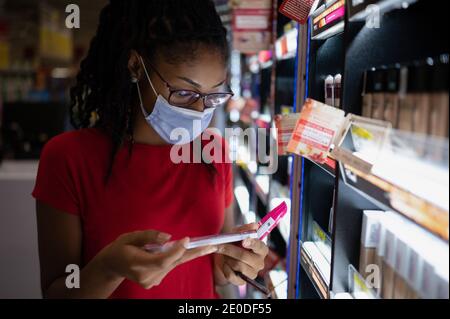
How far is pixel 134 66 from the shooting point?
1603mm

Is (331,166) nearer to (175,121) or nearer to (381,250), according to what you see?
(381,250)

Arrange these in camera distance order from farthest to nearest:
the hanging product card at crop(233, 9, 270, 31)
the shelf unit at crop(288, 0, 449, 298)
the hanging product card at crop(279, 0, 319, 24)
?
the hanging product card at crop(233, 9, 270, 31) → the hanging product card at crop(279, 0, 319, 24) → the shelf unit at crop(288, 0, 449, 298)

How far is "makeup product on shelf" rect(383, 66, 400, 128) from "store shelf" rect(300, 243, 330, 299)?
618mm

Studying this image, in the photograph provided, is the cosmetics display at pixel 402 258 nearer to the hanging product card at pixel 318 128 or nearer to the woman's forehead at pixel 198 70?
the hanging product card at pixel 318 128

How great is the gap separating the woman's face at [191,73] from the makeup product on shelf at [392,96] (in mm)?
569

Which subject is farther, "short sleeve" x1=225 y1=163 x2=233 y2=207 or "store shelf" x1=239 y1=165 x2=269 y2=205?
"store shelf" x1=239 y1=165 x2=269 y2=205

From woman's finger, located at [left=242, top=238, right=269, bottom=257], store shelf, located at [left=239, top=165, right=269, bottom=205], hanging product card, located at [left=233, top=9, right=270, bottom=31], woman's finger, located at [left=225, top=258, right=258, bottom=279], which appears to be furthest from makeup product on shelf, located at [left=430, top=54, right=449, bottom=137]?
hanging product card, located at [left=233, top=9, right=270, bottom=31]

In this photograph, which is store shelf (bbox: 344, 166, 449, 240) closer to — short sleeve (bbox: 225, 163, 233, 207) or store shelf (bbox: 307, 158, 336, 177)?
store shelf (bbox: 307, 158, 336, 177)

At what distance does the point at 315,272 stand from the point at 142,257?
701mm

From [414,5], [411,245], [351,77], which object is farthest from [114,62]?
[411,245]

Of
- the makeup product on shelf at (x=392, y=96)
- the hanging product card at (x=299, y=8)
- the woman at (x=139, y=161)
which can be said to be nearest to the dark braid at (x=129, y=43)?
the woman at (x=139, y=161)

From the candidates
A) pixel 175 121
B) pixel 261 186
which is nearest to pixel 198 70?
pixel 175 121

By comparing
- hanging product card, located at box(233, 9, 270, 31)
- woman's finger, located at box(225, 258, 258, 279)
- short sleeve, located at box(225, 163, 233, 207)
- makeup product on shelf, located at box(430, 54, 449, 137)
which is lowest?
woman's finger, located at box(225, 258, 258, 279)

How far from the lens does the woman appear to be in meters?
1.50
